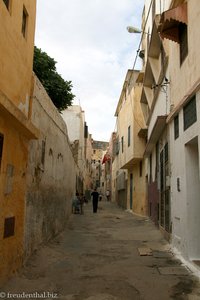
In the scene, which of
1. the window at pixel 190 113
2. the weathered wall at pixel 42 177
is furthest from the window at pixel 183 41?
the weathered wall at pixel 42 177

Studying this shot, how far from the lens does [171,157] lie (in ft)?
30.2

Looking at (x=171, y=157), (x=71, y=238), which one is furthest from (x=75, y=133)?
(x=171, y=157)

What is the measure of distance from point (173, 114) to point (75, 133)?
19.9 metres

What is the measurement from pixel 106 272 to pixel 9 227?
230cm

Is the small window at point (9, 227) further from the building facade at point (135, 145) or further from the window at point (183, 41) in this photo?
the building facade at point (135, 145)

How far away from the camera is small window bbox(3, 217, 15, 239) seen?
575cm

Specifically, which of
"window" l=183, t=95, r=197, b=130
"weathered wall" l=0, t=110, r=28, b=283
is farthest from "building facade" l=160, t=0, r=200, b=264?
"weathered wall" l=0, t=110, r=28, b=283

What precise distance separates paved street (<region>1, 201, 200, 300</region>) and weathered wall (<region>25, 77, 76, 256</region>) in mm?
489

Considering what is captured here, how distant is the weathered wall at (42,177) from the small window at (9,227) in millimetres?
966

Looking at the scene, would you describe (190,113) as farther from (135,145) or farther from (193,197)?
(135,145)

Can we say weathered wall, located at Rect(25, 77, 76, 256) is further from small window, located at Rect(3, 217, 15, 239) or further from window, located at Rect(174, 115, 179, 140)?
window, located at Rect(174, 115, 179, 140)

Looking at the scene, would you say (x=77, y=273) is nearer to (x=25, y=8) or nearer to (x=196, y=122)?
(x=196, y=122)

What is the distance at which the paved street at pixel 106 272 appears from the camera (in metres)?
5.55

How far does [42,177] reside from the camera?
27.9 ft
